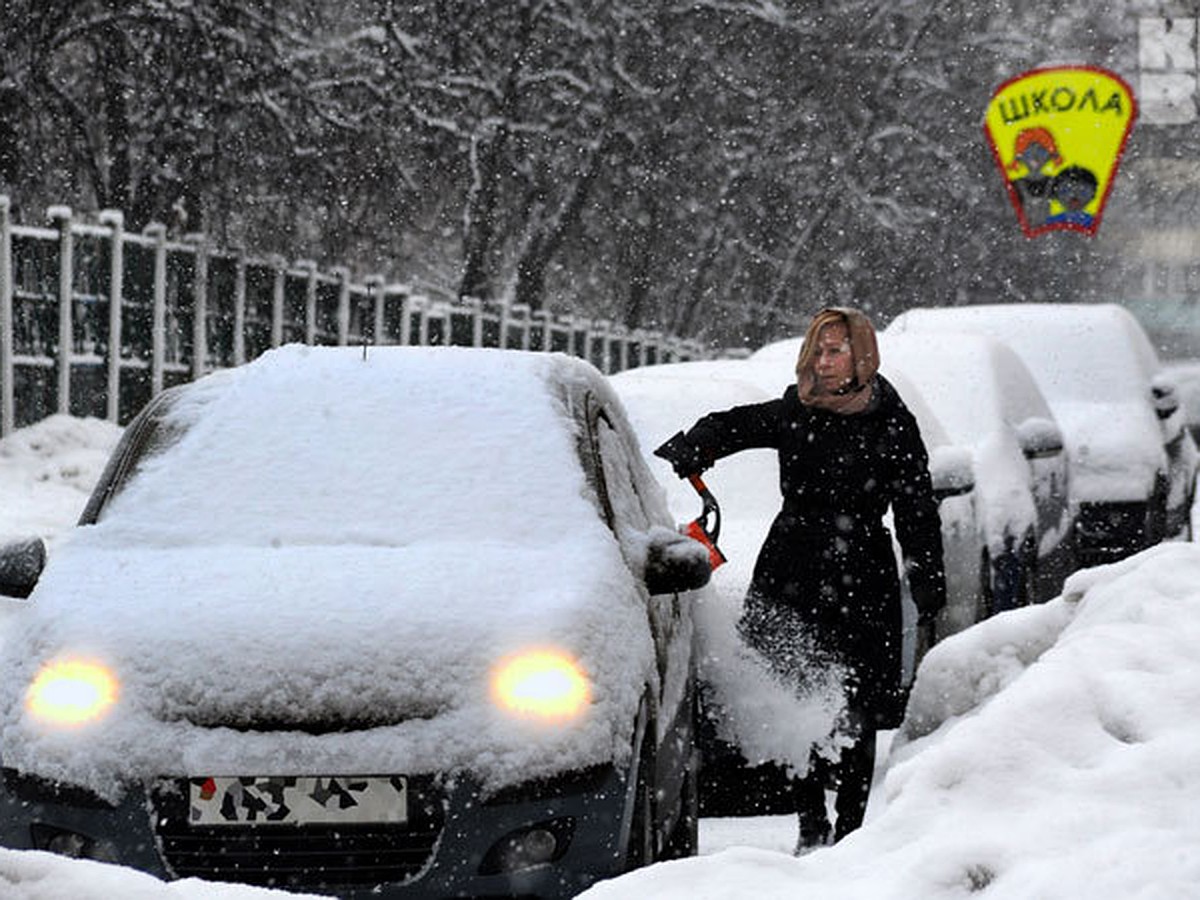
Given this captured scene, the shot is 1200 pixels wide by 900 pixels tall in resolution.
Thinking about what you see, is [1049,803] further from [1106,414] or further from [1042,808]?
[1106,414]

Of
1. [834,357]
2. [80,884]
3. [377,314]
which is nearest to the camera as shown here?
[80,884]

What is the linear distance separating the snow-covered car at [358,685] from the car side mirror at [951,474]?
7.50ft

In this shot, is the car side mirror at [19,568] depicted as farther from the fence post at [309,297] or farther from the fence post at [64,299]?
the fence post at [309,297]

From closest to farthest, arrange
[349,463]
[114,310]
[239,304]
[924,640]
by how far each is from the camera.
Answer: [349,463] < [924,640] < [114,310] < [239,304]

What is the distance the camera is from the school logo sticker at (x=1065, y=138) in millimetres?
28250

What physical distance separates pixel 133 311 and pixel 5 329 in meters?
2.49

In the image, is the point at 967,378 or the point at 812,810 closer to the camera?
the point at 812,810

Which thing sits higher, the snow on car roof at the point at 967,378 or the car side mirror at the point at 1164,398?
the snow on car roof at the point at 967,378

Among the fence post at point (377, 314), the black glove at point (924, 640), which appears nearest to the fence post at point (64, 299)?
the fence post at point (377, 314)

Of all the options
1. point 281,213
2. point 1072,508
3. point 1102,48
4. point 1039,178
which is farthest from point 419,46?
point 1102,48

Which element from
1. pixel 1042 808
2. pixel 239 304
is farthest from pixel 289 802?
pixel 239 304

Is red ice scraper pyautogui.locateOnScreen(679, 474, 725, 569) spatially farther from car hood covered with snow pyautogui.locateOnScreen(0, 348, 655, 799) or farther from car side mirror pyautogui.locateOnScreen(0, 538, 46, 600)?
car side mirror pyautogui.locateOnScreen(0, 538, 46, 600)

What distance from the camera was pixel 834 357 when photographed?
640 centimetres

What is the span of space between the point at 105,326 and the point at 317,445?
13.5 metres
